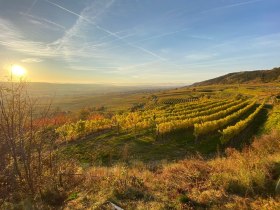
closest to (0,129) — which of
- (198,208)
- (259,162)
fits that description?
(198,208)

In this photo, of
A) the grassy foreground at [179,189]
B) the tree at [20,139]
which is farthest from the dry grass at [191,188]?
the tree at [20,139]

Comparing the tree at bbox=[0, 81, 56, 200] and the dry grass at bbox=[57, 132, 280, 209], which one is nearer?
the tree at bbox=[0, 81, 56, 200]

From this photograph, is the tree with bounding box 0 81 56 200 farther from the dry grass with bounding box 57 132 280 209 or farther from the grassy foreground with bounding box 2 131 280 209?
the dry grass with bounding box 57 132 280 209

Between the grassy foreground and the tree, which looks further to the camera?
the grassy foreground

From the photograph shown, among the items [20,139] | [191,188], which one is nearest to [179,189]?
[191,188]

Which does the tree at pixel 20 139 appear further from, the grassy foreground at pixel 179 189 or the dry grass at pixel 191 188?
the dry grass at pixel 191 188

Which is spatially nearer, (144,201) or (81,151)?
(144,201)

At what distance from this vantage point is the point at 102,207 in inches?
266

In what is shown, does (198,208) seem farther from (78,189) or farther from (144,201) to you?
(78,189)

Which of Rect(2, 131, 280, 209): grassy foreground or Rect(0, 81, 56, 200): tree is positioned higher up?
Rect(0, 81, 56, 200): tree

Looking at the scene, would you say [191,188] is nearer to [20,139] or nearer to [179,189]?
[179,189]

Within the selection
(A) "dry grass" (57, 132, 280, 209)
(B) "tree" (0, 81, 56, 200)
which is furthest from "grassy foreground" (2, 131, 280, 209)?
(B) "tree" (0, 81, 56, 200)

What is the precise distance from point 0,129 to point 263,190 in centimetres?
697

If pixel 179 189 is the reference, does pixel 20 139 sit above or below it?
above
